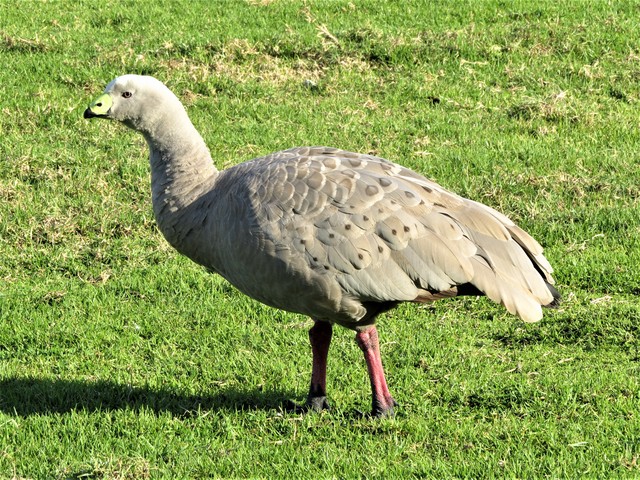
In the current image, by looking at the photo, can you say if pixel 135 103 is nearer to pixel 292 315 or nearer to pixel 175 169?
pixel 175 169

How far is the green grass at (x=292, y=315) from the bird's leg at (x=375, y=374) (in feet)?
0.45

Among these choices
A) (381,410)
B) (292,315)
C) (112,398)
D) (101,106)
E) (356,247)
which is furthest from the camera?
(292,315)

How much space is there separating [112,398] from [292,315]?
1812 millimetres

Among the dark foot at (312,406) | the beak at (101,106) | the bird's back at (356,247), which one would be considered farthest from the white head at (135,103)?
the dark foot at (312,406)

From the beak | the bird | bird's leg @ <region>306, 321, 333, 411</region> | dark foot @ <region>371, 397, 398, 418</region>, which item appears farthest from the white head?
dark foot @ <region>371, 397, 398, 418</region>

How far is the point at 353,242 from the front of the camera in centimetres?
604

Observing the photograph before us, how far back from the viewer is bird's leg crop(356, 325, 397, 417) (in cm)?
652

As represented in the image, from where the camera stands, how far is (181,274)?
8.70 meters

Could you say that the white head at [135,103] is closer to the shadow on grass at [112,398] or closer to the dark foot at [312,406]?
the shadow on grass at [112,398]

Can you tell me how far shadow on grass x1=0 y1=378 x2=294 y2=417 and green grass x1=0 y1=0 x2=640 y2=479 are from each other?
0.02 metres

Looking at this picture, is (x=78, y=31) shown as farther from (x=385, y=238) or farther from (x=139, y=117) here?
(x=385, y=238)

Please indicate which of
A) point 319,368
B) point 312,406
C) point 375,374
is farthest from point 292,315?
point 375,374

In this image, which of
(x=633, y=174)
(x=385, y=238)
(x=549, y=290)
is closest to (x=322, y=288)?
(x=385, y=238)

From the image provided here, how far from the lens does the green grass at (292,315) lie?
6.27m
